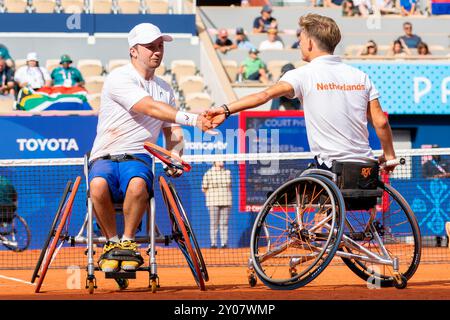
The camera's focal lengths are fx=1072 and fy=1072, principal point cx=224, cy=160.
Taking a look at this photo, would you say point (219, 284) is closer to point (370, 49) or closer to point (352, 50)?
point (370, 49)

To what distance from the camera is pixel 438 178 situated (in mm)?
15664

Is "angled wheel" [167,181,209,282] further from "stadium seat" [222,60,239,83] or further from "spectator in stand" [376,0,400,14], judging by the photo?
"spectator in stand" [376,0,400,14]

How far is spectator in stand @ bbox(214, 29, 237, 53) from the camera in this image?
2064 centimetres

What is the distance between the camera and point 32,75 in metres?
18.0

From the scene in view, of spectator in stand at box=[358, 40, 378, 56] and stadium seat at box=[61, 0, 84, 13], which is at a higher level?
stadium seat at box=[61, 0, 84, 13]

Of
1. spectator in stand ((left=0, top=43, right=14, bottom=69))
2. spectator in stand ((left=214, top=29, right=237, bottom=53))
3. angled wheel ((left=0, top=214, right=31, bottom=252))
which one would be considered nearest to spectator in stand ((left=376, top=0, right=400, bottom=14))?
spectator in stand ((left=214, top=29, right=237, bottom=53))

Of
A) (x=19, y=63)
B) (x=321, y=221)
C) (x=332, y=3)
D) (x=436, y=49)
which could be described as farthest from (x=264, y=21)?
(x=321, y=221)

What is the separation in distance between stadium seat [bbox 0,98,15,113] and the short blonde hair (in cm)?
1051

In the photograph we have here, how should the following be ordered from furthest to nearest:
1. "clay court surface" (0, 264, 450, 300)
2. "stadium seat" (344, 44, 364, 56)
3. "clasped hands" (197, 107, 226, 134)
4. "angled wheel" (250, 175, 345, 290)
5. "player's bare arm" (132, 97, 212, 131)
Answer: "stadium seat" (344, 44, 364, 56) < "player's bare arm" (132, 97, 212, 131) < "clasped hands" (197, 107, 226, 134) < "angled wheel" (250, 175, 345, 290) < "clay court surface" (0, 264, 450, 300)

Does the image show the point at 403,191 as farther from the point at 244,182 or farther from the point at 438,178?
the point at 244,182

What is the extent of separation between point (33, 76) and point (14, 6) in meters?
2.97

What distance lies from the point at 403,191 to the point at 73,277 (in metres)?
6.55

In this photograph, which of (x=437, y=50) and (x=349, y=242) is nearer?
(x=349, y=242)
